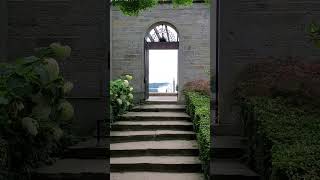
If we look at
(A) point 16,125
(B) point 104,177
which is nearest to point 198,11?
(B) point 104,177

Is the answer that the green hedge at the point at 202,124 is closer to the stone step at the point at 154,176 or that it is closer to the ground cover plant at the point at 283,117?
the stone step at the point at 154,176

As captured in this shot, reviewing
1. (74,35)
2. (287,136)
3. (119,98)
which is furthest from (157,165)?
(287,136)

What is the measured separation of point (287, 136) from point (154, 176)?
374 centimetres

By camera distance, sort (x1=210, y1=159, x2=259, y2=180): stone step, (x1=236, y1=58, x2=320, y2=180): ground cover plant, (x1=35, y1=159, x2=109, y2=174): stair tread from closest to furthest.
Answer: (x1=236, y1=58, x2=320, y2=180): ground cover plant → (x1=210, y1=159, x2=259, y2=180): stone step → (x1=35, y1=159, x2=109, y2=174): stair tread

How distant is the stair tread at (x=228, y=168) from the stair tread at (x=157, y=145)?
7.93 feet

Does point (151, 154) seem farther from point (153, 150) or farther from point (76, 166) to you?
point (76, 166)

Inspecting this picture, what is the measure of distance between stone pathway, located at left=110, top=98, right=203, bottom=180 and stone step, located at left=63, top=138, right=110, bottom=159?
0.99 metres

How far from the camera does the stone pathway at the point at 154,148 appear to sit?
6.86 m

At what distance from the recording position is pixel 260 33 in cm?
541

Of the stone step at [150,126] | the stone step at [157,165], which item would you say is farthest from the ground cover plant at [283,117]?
the stone step at [150,126]

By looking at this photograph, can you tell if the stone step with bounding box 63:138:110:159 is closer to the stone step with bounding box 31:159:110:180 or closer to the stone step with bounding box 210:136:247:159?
the stone step with bounding box 31:159:110:180

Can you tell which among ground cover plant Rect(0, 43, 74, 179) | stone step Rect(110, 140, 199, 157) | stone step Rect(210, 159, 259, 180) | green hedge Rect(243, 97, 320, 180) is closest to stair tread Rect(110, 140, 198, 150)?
stone step Rect(110, 140, 199, 157)

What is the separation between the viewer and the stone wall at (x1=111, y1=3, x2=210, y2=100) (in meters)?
13.2

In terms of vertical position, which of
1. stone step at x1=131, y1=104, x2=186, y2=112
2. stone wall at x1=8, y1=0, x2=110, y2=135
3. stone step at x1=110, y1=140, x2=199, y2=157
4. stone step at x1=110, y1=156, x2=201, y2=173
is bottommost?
stone step at x1=110, y1=156, x2=201, y2=173
